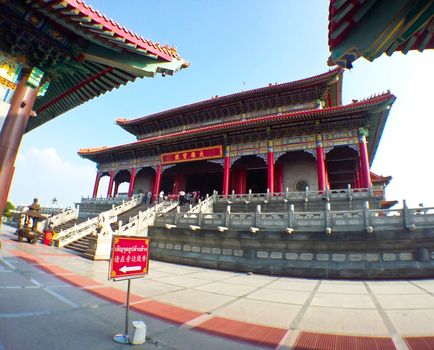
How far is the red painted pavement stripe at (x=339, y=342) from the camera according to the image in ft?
8.92

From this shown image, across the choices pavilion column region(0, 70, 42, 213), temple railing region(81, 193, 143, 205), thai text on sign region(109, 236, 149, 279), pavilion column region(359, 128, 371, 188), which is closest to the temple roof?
pavilion column region(0, 70, 42, 213)

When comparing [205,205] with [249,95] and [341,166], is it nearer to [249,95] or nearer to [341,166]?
[249,95]

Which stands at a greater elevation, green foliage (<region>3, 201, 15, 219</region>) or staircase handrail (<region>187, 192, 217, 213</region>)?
staircase handrail (<region>187, 192, 217, 213</region>)

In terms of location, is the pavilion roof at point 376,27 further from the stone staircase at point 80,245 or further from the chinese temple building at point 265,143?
the stone staircase at point 80,245

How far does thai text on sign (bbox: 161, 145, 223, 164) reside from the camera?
711 inches

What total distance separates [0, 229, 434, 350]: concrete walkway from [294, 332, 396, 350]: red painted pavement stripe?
11 millimetres

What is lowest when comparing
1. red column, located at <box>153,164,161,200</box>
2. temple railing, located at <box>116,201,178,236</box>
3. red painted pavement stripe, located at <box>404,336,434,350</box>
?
red painted pavement stripe, located at <box>404,336,434,350</box>

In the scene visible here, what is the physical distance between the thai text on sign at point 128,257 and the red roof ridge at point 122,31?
2.79 metres

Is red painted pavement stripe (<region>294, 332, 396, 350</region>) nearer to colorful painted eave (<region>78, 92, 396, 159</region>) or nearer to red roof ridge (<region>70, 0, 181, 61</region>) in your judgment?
red roof ridge (<region>70, 0, 181, 61</region>)

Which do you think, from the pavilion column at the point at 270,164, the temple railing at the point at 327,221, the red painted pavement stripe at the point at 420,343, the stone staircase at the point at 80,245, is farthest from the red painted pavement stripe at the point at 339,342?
the pavilion column at the point at 270,164

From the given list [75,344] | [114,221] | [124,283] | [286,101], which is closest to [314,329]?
[75,344]

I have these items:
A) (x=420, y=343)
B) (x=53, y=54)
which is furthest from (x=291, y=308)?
(x=53, y=54)

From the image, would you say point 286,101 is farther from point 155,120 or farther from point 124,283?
point 124,283

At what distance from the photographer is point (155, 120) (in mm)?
24188
